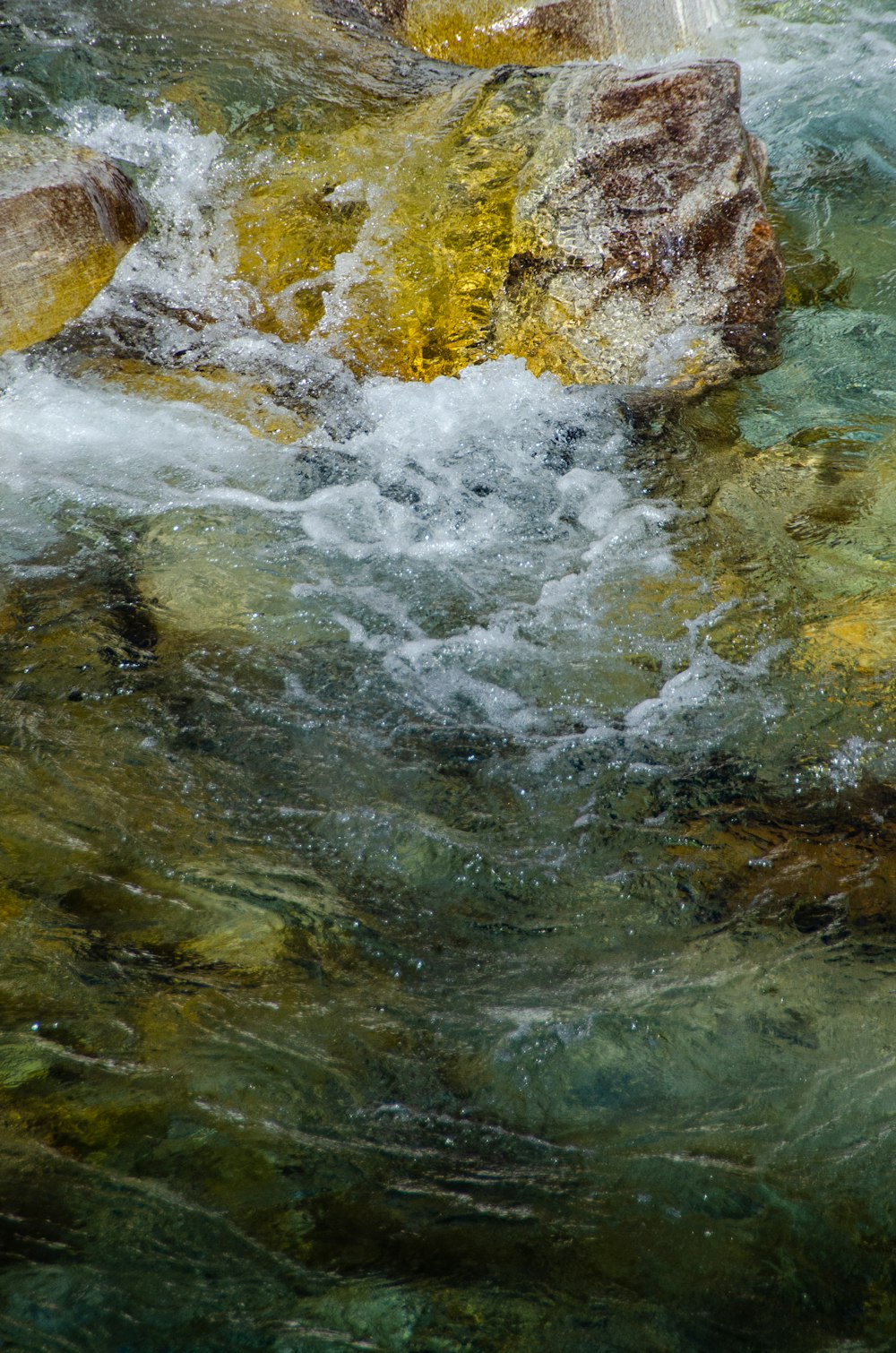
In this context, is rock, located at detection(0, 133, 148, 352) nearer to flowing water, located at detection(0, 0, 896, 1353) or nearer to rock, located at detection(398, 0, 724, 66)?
flowing water, located at detection(0, 0, 896, 1353)

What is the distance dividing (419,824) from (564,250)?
3.07 metres

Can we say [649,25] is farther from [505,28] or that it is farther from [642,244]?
[642,244]

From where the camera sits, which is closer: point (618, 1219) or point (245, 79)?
point (618, 1219)

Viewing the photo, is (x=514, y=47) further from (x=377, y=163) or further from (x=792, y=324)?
(x=792, y=324)

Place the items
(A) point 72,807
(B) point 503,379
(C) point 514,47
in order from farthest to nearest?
(C) point 514,47 < (B) point 503,379 < (A) point 72,807

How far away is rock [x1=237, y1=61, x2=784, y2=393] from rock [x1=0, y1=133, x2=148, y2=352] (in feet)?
2.11

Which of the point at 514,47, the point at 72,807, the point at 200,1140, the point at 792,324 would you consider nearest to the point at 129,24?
the point at 514,47

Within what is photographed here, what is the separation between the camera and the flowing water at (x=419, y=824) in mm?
1695

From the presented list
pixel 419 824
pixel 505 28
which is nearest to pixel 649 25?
pixel 505 28

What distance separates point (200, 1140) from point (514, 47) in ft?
22.1

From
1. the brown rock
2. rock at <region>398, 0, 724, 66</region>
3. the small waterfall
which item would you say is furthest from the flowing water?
the small waterfall

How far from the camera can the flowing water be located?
1.70m

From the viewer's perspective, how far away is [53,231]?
442 cm

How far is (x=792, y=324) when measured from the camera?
4855mm
